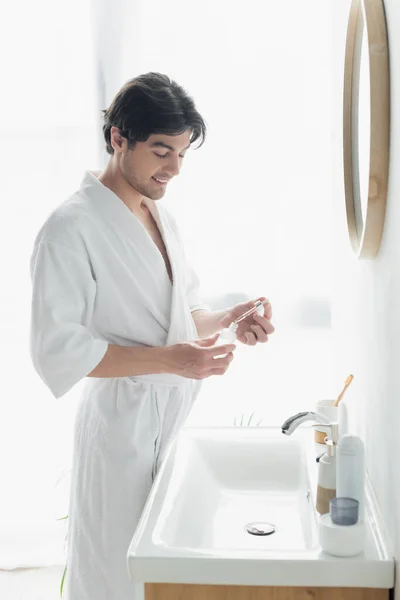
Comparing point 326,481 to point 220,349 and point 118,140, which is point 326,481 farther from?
point 118,140

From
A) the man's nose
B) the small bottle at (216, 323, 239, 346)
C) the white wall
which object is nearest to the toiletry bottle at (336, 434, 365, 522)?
the white wall

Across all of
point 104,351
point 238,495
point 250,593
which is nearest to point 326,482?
point 250,593

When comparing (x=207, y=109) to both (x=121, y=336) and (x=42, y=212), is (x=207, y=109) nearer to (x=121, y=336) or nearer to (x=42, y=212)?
(x=42, y=212)

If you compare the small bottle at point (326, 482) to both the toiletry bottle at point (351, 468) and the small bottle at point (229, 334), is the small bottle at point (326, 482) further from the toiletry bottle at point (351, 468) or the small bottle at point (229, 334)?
the small bottle at point (229, 334)

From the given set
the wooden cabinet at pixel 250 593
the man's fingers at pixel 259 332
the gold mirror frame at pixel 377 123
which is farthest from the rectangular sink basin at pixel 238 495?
the gold mirror frame at pixel 377 123

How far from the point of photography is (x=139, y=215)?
1922mm

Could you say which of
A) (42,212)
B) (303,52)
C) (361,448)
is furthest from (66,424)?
(361,448)

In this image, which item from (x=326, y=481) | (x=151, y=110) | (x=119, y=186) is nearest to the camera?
(x=326, y=481)

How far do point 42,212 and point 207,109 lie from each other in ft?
2.43

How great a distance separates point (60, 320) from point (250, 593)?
0.71 m

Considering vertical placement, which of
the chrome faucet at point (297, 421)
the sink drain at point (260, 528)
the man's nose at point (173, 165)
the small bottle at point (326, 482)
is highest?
the man's nose at point (173, 165)

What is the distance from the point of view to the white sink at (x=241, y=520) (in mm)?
1165

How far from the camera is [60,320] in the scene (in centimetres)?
161

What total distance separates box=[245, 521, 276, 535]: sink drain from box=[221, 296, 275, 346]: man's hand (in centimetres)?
45
